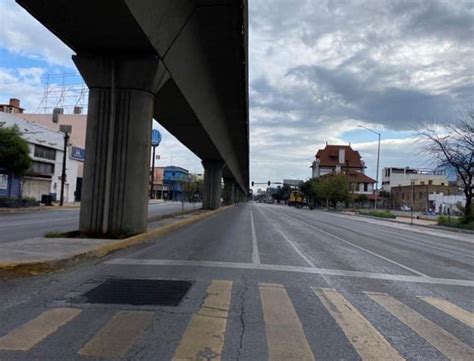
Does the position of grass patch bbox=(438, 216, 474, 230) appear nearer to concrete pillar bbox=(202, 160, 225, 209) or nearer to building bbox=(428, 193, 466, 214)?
concrete pillar bbox=(202, 160, 225, 209)

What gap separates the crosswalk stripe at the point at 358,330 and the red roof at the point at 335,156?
155 metres

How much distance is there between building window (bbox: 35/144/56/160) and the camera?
5767cm

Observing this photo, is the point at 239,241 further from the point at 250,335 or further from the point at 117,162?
the point at 250,335

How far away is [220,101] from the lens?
95.2ft

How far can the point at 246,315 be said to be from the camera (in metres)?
7.02

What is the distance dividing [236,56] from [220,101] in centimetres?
876

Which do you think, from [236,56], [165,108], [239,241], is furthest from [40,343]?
[165,108]

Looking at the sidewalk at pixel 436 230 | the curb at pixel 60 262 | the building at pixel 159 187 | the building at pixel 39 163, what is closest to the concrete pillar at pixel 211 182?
the sidewalk at pixel 436 230

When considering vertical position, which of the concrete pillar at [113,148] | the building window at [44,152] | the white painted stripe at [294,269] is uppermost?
the building window at [44,152]

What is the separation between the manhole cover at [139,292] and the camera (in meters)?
7.64

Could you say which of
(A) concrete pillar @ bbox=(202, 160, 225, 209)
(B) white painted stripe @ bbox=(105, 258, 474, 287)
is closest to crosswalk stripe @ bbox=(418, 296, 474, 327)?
(B) white painted stripe @ bbox=(105, 258, 474, 287)

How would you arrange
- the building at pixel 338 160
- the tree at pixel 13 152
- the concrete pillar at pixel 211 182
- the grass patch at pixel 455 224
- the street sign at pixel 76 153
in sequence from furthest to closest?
1. the building at pixel 338 160
2. the street sign at pixel 76 153
3. the concrete pillar at pixel 211 182
4. the grass patch at pixel 455 224
5. the tree at pixel 13 152

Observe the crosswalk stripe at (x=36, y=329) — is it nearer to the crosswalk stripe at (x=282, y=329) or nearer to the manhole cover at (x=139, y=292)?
the manhole cover at (x=139, y=292)

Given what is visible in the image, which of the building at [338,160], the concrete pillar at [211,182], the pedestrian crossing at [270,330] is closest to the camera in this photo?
the pedestrian crossing at [270,330]
